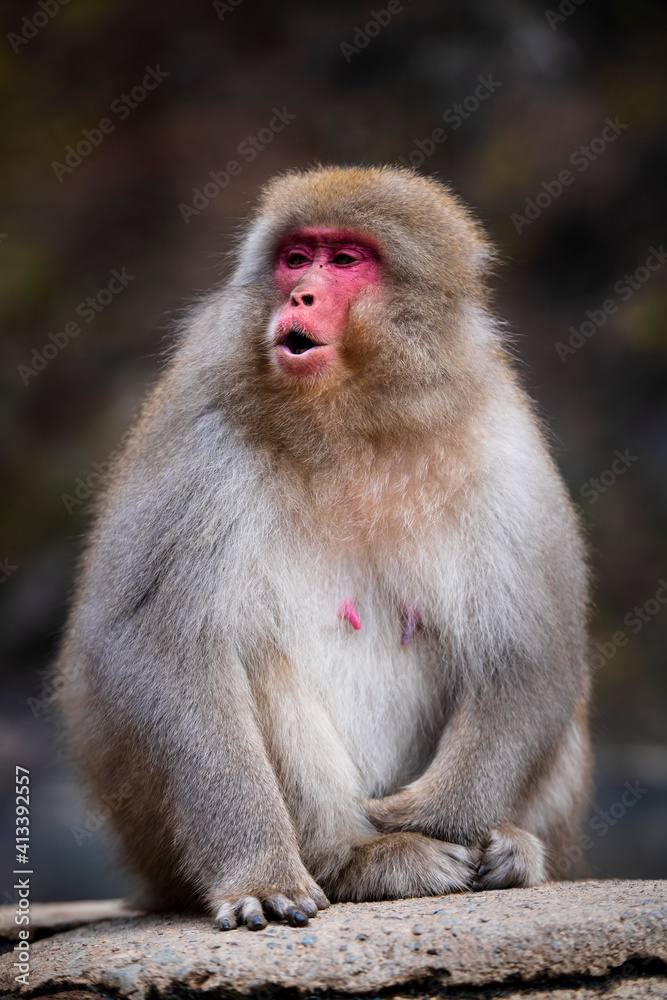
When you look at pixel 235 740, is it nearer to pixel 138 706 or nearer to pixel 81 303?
pixel 138 706

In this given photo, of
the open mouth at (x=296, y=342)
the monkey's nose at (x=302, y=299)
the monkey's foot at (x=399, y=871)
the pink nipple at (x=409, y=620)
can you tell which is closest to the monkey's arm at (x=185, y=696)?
the monkey's foot at (x=399, y=871)

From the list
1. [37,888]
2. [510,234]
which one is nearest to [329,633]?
[37,888]

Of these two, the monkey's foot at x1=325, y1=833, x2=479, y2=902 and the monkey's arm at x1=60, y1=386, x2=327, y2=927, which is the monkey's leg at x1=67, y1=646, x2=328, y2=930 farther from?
the monkey's foot at x1=325, y1=833, x2=479, y2=902

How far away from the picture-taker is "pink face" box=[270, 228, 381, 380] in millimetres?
3699

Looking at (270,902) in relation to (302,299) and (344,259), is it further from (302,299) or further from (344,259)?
(344,259)

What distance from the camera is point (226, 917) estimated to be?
334 cm

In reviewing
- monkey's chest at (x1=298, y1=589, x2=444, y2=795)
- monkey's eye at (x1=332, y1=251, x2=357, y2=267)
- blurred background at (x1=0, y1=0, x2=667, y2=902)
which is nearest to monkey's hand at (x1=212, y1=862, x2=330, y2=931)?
monkey's chest at (x1=298, y1=589, x2=444, y2=795)

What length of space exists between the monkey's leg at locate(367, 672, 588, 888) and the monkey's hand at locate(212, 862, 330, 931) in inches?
19.5

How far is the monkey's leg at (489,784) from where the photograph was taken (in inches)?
153

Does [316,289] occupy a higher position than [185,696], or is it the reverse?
[316,289]

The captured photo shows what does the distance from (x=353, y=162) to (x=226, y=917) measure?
7938mm

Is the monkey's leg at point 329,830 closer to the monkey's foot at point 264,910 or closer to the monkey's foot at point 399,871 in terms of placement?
the monkey's foot at point 399,871

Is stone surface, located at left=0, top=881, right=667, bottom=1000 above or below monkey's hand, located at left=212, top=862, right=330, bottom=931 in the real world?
below

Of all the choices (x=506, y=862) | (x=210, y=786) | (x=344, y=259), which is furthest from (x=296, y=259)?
(x=506, y=862)
